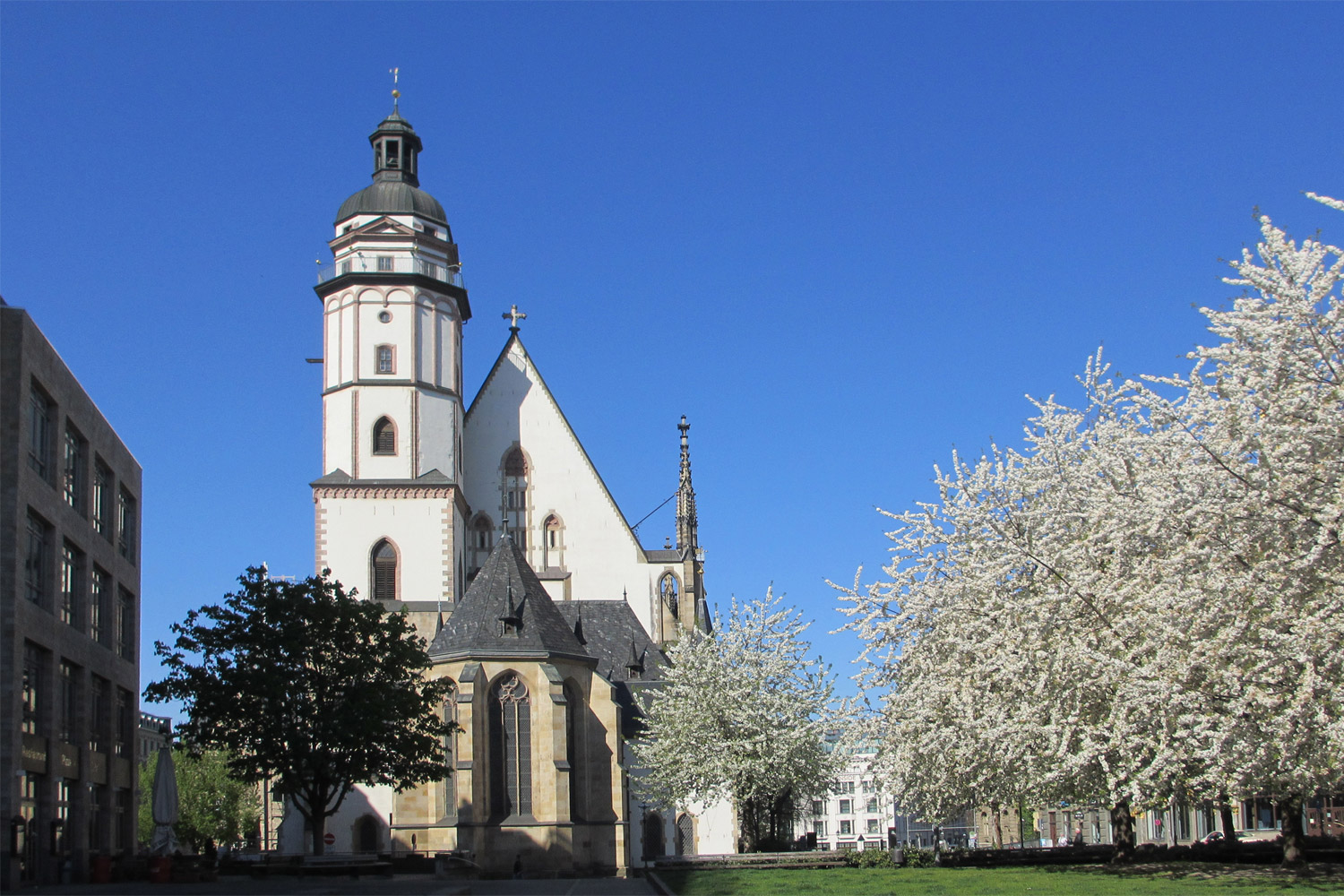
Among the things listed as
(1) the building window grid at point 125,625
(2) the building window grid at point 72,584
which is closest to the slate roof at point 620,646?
(1) the building window grid at point 125,625

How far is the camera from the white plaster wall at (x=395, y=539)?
61750 millimetres

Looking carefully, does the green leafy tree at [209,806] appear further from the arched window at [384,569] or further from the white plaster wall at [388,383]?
the white plaster wall at [388,383]

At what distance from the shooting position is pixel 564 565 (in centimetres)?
6706

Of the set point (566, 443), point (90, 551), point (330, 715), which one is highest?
point (566, 443)

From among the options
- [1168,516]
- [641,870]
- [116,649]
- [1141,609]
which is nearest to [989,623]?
[1141,609]

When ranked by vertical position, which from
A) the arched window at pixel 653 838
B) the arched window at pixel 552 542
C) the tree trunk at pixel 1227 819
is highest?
the arched window at pixel 552 542

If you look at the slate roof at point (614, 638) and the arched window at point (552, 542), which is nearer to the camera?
the slate roof at point (614, 638)

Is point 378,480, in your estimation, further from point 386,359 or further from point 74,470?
point 74,470

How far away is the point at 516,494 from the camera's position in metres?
67.7

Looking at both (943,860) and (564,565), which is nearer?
(943,860)

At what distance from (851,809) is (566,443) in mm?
89591

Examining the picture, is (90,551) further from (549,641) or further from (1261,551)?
(1261,551)

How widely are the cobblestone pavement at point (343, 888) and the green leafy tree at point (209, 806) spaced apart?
5409cm

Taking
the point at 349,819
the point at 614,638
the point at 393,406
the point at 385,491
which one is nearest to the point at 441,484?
the point at 385,491
